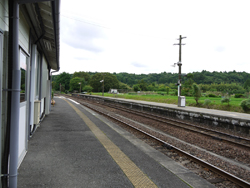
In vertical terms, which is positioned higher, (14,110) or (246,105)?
(14,110)

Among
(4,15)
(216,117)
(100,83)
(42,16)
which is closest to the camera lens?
(4,15)

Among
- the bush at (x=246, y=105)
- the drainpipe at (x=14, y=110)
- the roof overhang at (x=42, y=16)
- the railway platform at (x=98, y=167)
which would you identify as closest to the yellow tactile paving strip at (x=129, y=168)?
the railway platform at (x=98, y=167)

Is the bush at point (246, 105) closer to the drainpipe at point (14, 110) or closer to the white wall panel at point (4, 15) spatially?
the drainpipe at point (14, 110)

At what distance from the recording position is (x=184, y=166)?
17.0 ft

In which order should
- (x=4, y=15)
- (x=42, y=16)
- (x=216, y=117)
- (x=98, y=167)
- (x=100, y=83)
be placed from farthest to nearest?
(x=100, y=83) < (x=216, y=117) < (x=42, y=16) < (x=98, y=167) < (x=4, y=15)

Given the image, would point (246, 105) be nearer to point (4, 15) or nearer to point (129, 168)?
point (129, 168)

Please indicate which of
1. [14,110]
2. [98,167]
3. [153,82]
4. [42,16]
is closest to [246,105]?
[98,167]

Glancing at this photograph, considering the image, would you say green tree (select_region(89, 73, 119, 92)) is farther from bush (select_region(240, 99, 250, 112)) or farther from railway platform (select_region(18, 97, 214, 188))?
railway platform (select_region(18, 97, 214, 188))

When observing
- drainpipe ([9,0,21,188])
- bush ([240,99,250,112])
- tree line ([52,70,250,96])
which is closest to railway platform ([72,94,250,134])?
bush ([240,99,250,112])

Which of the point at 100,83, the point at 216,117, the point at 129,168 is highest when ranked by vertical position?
the point at 100,83

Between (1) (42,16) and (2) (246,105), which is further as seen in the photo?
(2) (246,105)

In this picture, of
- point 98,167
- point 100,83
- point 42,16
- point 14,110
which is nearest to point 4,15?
point 14,110

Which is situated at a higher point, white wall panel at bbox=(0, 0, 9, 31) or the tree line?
the tree line

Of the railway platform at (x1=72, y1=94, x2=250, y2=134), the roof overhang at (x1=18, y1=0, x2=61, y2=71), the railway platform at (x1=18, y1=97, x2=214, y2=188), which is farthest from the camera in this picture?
the railway platform at (x1=72, y1=94, x2=250, y2=134)
